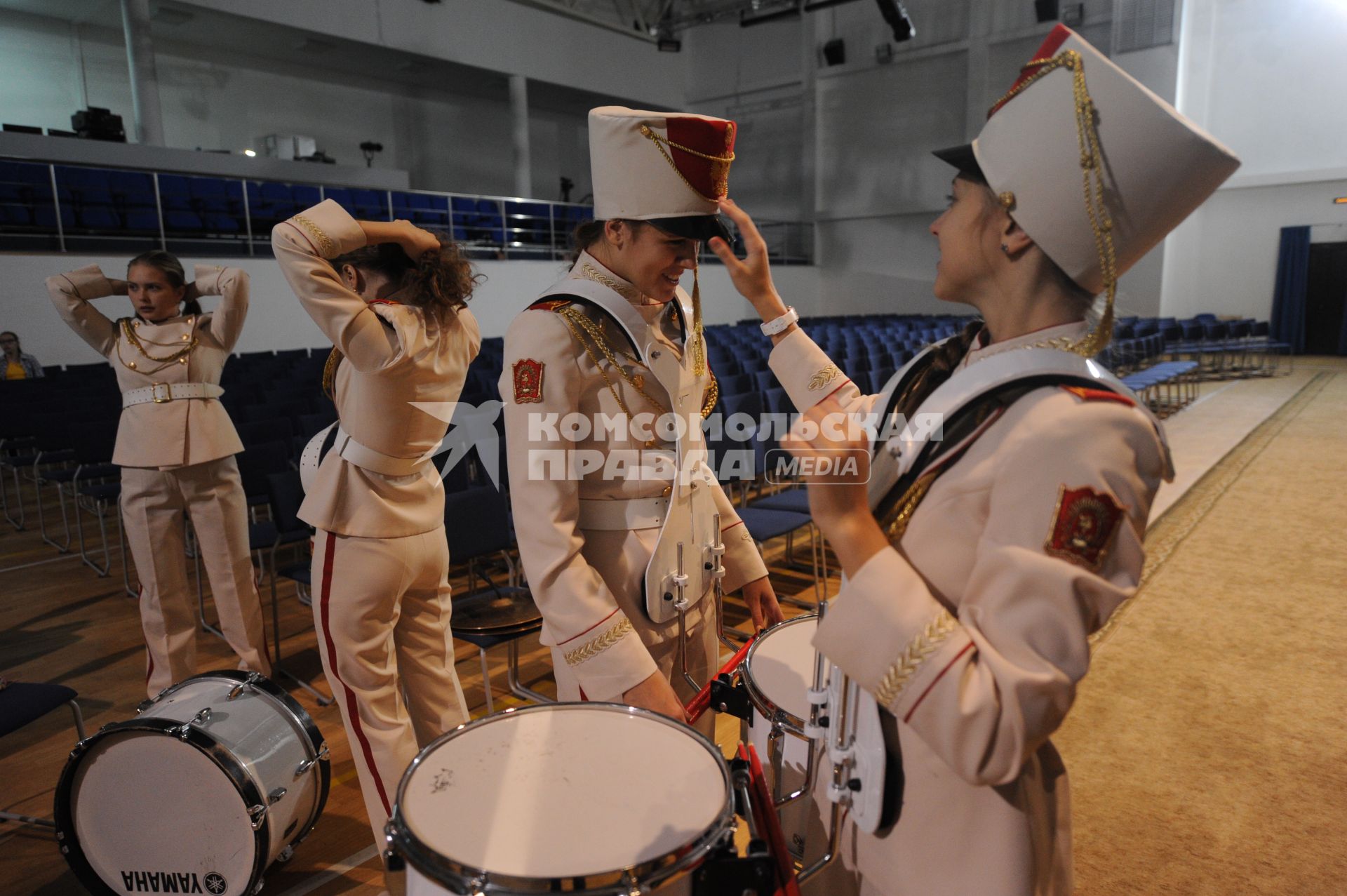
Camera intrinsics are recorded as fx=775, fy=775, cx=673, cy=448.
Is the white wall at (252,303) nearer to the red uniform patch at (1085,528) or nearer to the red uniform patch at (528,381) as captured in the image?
the red uniform patch at (528,381)

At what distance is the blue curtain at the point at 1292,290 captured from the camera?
47.1 ft

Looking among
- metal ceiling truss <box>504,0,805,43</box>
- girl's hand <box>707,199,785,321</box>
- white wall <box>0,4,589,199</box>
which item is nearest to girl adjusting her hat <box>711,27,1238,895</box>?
girl's hand <box>707,199,785,321</box>

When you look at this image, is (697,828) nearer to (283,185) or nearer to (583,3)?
(283,185)

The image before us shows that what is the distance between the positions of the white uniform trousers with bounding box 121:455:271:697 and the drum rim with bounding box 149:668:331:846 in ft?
3.31

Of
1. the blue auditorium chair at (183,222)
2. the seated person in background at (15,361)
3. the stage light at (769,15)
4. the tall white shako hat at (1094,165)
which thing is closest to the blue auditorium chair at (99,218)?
the blue auditorium chair at (183,222)

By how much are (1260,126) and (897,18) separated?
7.02m

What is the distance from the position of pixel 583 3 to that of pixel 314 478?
1698 centimetres

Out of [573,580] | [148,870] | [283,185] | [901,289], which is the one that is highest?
[283,185]

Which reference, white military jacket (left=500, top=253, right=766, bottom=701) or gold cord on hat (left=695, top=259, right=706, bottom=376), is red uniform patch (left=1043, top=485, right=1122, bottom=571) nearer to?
white military jacket (left=500, top=253, right=766, bottom=701)

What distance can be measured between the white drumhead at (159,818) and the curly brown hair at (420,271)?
3.70ft

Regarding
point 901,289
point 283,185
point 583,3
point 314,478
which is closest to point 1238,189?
point 901,289

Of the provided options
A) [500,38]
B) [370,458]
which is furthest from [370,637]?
[500,38]

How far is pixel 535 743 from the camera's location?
3.52 feet

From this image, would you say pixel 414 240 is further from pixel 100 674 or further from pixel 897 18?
pixel 897 18
